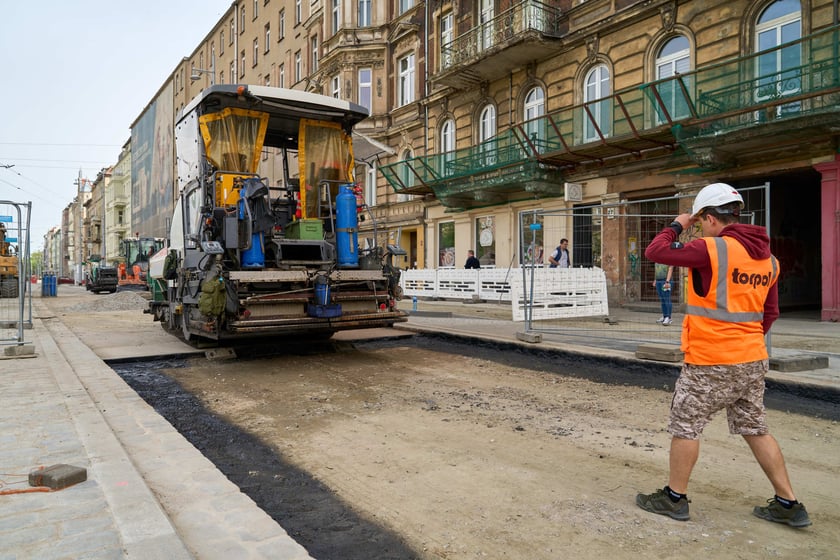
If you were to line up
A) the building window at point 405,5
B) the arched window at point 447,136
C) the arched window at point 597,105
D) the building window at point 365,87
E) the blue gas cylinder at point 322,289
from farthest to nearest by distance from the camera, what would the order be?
the building window at point 365,87 → the building window at point 405,5 → the arched window at point 447,136 → the arched window at point 597,105 → the blue gas cylinder at point 322,289

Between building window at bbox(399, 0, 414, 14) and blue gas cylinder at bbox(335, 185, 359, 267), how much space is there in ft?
65.8

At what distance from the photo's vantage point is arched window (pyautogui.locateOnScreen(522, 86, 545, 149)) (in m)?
17.5

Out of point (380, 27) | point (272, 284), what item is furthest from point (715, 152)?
point (380, 27)

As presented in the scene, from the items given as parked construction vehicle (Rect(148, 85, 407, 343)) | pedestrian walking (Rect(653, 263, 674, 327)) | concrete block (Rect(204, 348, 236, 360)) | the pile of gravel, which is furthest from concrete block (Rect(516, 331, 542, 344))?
the pile of gravel

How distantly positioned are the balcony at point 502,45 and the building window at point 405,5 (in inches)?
206

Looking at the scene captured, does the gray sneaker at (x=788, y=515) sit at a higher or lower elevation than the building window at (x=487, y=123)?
lower

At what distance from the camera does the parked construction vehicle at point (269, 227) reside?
718 centimetres

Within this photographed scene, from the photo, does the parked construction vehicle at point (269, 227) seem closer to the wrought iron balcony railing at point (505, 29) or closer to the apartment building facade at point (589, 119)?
the apartment building facade at point (589, 119)

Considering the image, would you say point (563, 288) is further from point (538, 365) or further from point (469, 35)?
point (469, 35)

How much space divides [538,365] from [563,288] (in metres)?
3.30

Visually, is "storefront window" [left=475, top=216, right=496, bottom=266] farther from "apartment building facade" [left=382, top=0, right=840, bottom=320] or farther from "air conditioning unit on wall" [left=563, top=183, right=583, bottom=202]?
"air conditioning unit on wall" [left=563, top=183, right=583, bottom=202]

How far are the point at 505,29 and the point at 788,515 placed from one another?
60.8 feet

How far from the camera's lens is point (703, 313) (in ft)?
9.97

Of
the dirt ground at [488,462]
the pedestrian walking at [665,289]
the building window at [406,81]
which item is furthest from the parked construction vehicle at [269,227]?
the building window at [406,81]
